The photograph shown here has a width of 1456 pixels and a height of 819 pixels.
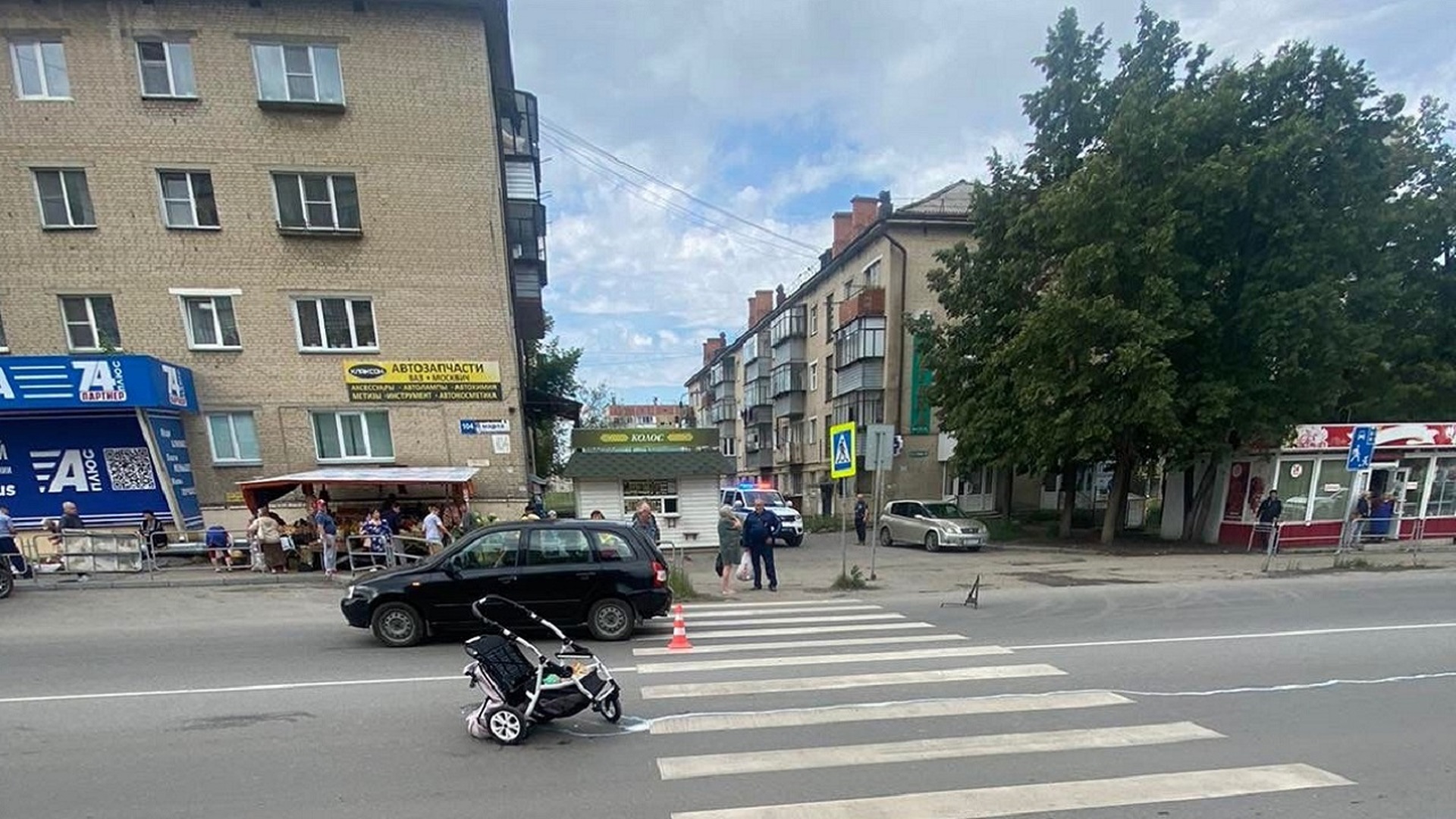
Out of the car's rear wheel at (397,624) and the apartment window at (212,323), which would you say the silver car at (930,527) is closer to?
the car's rear wheel at (397,624)

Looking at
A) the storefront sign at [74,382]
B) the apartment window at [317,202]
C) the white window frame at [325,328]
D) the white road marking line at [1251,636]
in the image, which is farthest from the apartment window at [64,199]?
the white road marking line at [1251,636]

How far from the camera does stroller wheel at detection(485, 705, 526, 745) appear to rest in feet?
14.3

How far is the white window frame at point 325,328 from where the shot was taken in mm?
15805

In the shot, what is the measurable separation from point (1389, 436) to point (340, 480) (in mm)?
27903

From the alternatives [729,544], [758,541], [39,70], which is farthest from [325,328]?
[758,541]

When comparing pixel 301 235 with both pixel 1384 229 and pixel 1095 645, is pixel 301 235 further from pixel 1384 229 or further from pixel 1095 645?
pixel 1384 229

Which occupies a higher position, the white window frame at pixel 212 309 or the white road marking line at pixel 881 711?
→ the white window frame at pixel 212 309

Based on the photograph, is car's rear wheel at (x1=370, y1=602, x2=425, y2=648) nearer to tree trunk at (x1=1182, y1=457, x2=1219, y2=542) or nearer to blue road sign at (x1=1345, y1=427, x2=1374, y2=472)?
blue road sign at (x1=1345, y1=427, x2=1374, y2=472)

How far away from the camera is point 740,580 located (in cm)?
1256

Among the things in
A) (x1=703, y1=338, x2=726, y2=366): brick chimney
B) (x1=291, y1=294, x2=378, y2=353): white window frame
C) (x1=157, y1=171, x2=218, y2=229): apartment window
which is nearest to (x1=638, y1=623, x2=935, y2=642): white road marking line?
(x1=291, y1=294, x2=378, y2=353): white window frame

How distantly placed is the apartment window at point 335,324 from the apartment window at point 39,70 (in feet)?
23.8

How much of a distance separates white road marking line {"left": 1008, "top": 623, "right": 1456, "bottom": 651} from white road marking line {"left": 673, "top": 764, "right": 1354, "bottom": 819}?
10.0 ft

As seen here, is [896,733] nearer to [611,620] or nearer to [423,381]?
[611,620]

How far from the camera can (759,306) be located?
51.1 m
